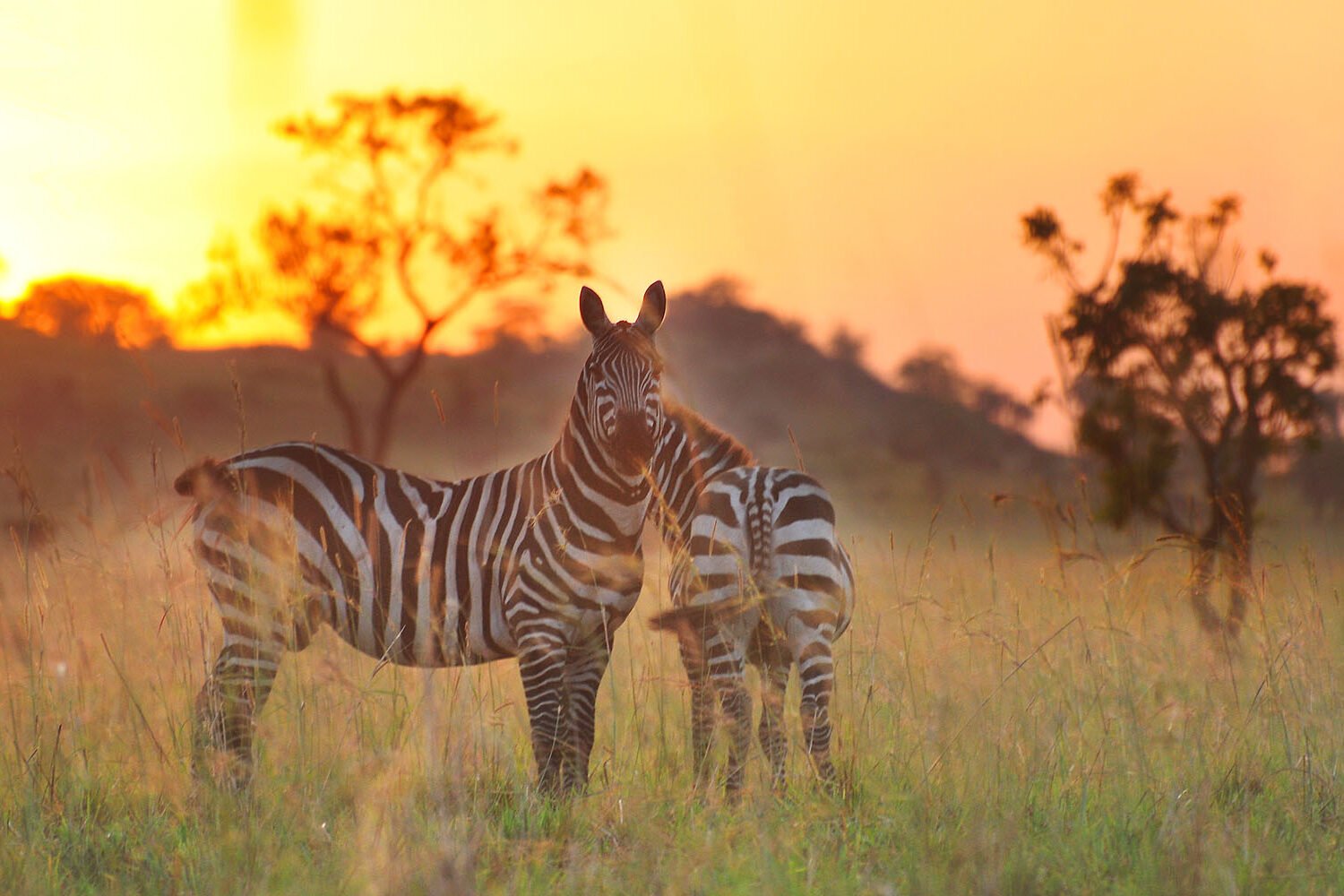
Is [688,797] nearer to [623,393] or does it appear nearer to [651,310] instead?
[623,393]

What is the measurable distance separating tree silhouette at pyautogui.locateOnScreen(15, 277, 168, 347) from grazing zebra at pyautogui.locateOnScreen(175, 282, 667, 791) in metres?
0.83

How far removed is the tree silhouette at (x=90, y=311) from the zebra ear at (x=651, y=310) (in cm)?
230

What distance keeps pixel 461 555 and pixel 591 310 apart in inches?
50.9

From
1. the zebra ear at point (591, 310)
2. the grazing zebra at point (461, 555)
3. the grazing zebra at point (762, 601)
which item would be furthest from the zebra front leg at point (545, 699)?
the zebra ear at point (591, 310)

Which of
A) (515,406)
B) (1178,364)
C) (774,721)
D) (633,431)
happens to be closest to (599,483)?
(633,431)

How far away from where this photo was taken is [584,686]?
5742 millimetres

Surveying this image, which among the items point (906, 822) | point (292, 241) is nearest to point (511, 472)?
point (906, 822)

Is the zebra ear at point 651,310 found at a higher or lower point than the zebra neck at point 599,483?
higher

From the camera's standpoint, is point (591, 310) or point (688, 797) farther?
point (591, 310)

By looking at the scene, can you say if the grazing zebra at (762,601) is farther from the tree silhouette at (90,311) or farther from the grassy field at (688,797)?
the tree silhouette at (90,311)

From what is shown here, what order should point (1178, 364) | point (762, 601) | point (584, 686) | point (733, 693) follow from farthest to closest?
point (1178, 364) → point (584, 686) → point (762, 601) → point (733, 693)

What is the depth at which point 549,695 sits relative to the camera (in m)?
5.41

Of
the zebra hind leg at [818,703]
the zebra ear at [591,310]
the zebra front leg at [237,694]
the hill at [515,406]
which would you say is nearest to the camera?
the zebra front leg at [237,694]

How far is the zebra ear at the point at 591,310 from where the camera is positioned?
19.1 feet
